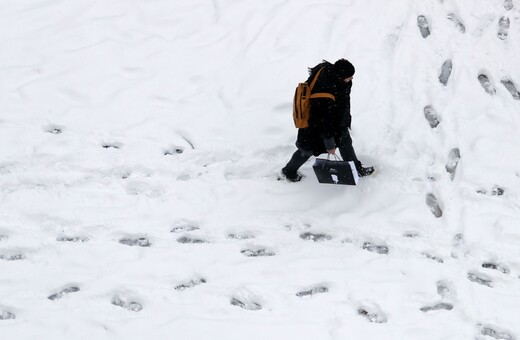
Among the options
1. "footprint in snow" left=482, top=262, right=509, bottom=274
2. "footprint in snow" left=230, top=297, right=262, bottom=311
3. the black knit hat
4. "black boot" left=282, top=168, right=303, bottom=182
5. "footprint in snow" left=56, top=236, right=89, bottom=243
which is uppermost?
the black knit hat

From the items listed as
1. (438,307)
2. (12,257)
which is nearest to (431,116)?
(438,307)

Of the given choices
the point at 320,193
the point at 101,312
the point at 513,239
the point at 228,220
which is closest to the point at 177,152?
the point at 228,220

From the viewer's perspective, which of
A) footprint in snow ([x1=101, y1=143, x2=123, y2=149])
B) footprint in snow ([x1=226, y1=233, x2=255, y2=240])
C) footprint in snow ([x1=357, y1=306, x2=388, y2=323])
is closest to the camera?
footprint in snow ([x1=357, y1=306, x2=388, y2=323])

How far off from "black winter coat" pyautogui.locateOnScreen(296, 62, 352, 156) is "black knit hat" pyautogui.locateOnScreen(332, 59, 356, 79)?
0.04 metres

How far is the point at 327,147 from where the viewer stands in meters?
6.00

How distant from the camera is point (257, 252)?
6.04 m

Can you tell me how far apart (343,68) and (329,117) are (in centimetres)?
43

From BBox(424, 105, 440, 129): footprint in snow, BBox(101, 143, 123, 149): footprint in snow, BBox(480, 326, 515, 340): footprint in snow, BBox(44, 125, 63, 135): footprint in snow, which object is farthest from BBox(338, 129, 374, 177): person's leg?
BBox(44, 125, 63, 135): footprint in snow

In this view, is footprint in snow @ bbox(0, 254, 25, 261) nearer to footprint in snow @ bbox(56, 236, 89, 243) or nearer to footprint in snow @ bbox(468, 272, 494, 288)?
footprint in snow @ bbox(56, 236, 89, 243)

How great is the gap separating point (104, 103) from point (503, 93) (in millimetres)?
4224

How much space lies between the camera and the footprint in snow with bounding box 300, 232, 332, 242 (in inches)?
244

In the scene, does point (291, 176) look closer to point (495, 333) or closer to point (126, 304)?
point (126, 304)

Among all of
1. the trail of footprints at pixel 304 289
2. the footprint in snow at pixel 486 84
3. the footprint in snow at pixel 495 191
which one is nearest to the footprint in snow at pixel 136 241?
the trail of footprints at pixel 304 289

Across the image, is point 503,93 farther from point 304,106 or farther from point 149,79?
point 149,79
